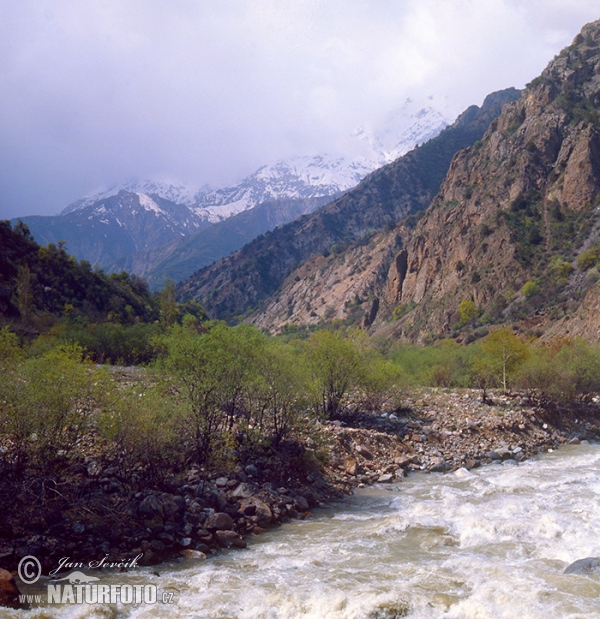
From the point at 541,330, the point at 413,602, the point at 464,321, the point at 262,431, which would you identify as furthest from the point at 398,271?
the point at 413,602

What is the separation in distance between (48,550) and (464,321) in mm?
75160

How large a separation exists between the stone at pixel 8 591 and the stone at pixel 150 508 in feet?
10.6

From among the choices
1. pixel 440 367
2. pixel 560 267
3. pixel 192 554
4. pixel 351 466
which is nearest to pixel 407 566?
pixel 192 554

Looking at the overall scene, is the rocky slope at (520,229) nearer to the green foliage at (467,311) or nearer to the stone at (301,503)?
the green foliage at (467,311)

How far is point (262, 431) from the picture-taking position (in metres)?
18.4

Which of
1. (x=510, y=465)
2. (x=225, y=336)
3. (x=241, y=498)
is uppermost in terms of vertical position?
(x=225, y=336)

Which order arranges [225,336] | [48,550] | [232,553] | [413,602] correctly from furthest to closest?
[225,336] < [232,553] < [48,550] < [413,602]

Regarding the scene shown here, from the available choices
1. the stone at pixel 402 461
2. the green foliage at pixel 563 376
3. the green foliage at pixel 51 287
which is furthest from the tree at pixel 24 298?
the green foliage at pixel 563 376

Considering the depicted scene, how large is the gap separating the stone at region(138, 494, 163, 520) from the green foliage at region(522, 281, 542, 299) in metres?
69.5

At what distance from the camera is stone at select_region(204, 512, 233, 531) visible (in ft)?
42.5

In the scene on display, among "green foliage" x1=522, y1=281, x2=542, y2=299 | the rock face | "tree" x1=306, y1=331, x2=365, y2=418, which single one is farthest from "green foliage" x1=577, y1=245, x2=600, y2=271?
"tree" x1=306, y1=331, x2=365, y2=418

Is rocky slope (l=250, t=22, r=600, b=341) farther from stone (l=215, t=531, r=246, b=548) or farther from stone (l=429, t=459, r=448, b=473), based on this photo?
stone (l=215, t=531, r=246, b=548)

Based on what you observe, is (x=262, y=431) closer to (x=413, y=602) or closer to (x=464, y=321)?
(x=413, y=602)
